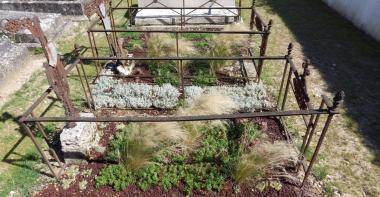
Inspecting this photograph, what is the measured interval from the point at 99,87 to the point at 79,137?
79.8 inches

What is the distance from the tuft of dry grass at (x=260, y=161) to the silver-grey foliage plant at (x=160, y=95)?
1483 millimetres

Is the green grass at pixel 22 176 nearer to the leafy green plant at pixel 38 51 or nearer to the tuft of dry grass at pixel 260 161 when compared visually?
the tuft of dry grass at pixel 260 161

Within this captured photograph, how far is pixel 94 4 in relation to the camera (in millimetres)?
5883

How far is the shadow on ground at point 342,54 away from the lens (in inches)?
230

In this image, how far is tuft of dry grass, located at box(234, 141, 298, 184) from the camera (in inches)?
161

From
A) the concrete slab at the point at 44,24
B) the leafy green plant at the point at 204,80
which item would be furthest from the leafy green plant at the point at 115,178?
the concrete slab at the point at 44,24

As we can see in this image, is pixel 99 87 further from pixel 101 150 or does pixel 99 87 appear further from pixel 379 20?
pixel 379 20

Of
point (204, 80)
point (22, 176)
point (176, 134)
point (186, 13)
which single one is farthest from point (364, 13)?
point (22, 176)

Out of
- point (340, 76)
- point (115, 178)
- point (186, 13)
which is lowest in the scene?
point (115, 178)

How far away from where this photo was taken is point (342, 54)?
304 inches

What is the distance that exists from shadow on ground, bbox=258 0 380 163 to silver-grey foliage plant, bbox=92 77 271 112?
1.75 meters

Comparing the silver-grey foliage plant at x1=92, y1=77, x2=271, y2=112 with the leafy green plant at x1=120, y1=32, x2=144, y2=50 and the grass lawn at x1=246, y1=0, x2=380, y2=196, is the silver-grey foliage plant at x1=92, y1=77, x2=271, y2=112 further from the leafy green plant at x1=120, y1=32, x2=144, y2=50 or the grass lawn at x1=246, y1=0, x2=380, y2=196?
the leafy green plant at x1=120, y1=32, x2=144, y2=50

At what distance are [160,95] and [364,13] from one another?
646cm

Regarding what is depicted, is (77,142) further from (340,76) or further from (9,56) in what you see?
(340,76)
